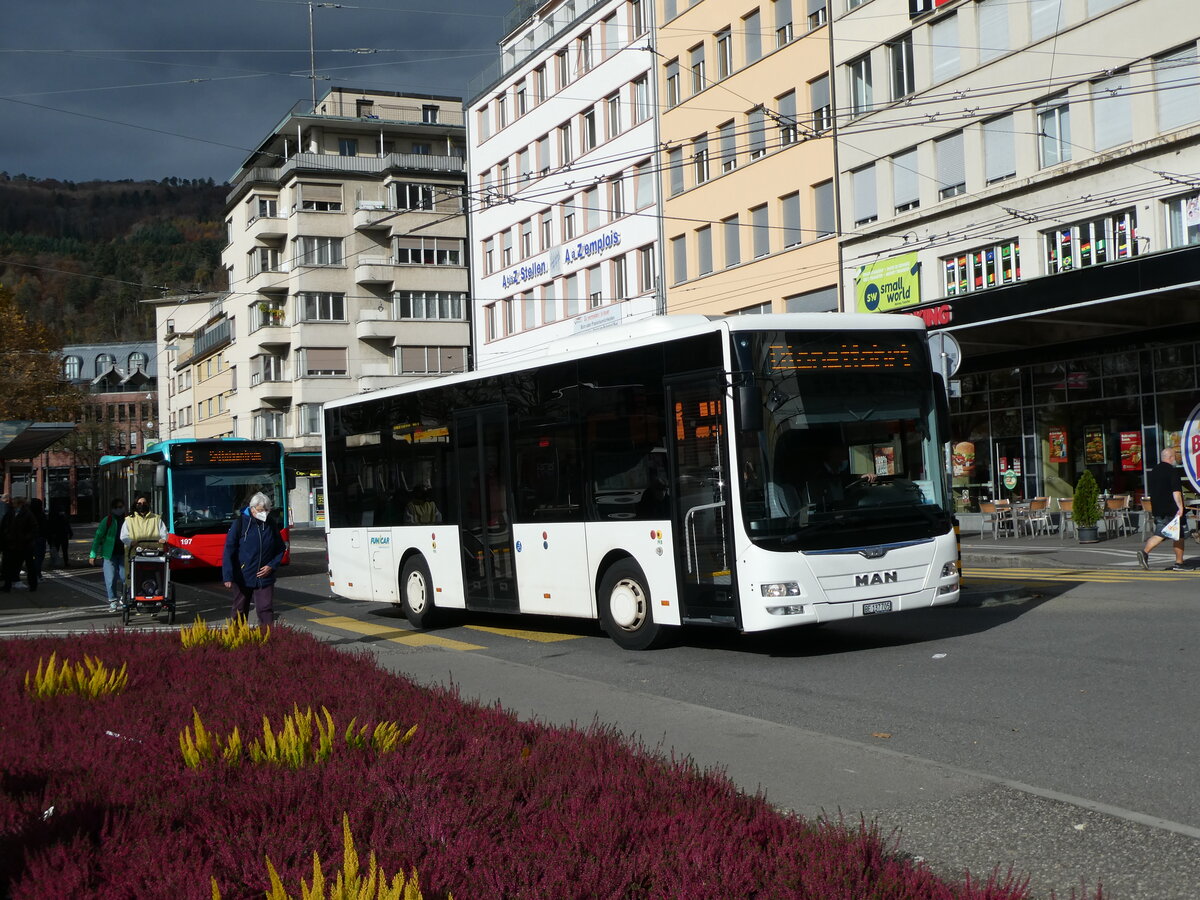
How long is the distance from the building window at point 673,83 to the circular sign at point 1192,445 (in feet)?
77.7

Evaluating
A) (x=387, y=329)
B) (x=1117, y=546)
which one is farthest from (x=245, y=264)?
(x=1117, y=546)

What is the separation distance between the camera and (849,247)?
37000mm

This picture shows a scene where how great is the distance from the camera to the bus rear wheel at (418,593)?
55.7ft

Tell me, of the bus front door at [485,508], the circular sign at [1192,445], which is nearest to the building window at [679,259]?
the circular sign at [1192,445]

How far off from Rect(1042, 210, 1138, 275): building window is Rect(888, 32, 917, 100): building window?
681 cm

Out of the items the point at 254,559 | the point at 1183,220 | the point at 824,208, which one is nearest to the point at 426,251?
the point at 824,208

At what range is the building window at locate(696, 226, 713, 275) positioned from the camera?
43.9 meters

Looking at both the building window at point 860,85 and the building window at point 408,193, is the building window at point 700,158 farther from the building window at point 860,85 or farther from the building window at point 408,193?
the building window at point 408,193

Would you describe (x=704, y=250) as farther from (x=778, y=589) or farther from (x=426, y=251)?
(x=778, y=589)

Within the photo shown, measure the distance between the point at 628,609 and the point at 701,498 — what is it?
5.68 feet

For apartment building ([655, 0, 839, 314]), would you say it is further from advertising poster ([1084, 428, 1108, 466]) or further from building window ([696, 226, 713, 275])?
advertising poster ([1084, 428, 1108, 466])

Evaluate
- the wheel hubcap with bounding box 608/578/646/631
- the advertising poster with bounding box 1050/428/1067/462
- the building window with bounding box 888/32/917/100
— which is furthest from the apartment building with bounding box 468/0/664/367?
the wheel hubcap with bounding box 608/578/646/631

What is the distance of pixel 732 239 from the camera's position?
42781mm

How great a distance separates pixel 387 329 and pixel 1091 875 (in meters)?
69.4
